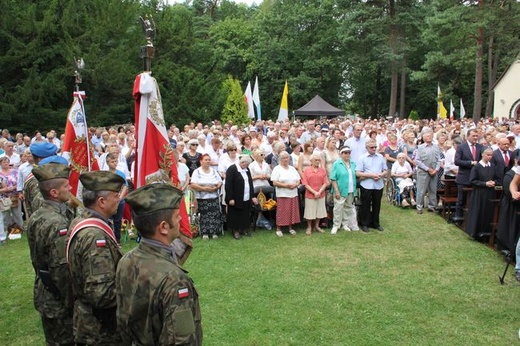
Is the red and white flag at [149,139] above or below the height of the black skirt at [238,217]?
above

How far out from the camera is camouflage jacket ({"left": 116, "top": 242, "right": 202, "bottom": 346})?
7.66 feet

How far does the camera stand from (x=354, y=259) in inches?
312

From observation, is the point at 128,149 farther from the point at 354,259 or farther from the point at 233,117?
the point at 233,117

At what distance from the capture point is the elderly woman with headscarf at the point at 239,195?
9195 mm

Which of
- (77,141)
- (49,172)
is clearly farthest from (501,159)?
(49,172)

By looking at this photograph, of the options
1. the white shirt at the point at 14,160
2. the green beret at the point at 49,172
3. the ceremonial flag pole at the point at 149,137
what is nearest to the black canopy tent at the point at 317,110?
the white shirt at the point at 14,160

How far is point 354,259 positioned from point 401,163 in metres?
4.66

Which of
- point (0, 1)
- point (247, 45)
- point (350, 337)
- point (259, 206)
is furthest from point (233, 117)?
point (350, 337)

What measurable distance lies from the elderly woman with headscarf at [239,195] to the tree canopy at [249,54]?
46.9 ft

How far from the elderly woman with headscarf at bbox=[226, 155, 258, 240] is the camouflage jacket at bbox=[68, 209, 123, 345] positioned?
6.00 m

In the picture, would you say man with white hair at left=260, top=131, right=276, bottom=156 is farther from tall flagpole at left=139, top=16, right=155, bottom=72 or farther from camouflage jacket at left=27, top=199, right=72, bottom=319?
camouflage jacket at left=27, top=199, right=72, bottom=319

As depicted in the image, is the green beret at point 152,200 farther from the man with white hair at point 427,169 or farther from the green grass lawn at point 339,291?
the man with white hair at point 427,169

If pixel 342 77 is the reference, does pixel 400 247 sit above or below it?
below

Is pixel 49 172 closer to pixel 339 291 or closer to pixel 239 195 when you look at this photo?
pixel 339 291
